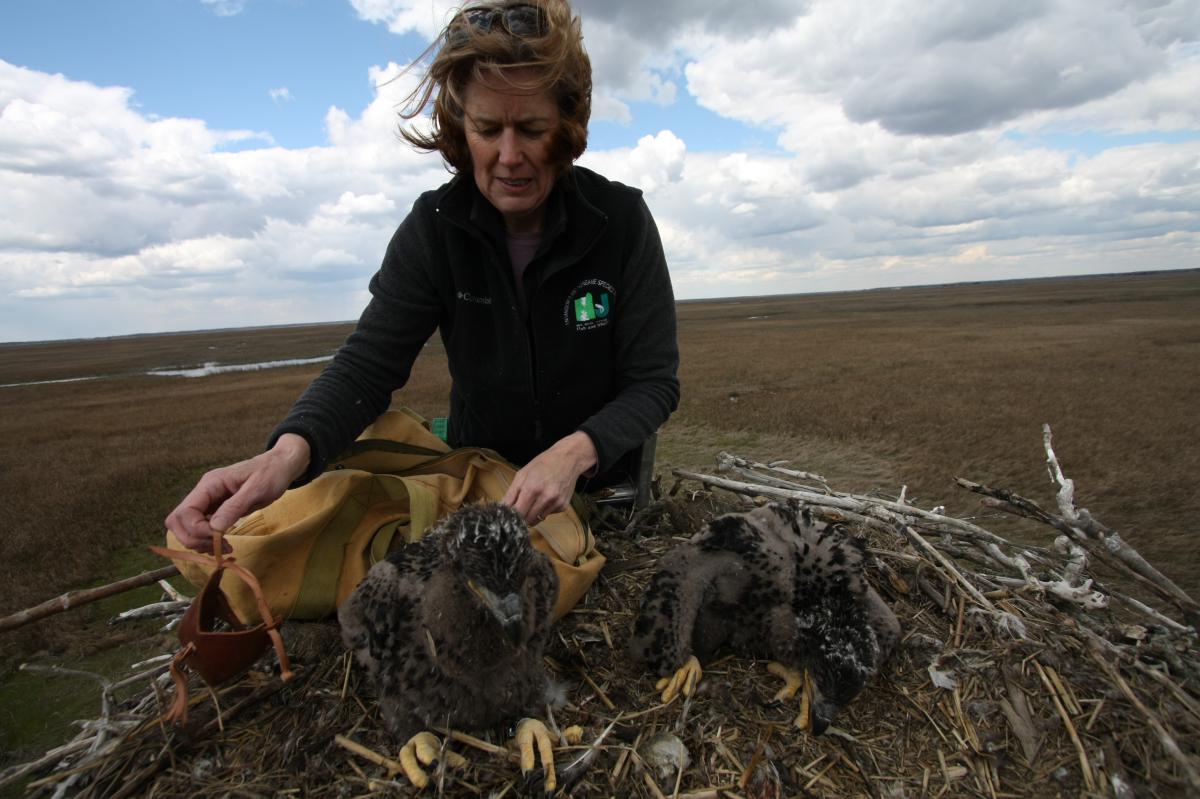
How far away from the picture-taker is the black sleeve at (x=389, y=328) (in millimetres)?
3557

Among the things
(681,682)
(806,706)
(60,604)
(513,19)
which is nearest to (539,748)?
(681,682)

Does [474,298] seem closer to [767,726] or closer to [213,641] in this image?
[213,641]

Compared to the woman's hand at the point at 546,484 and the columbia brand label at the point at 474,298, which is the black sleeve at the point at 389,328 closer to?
the columbia brand label at the point at 474,298

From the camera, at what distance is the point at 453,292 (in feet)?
12.5

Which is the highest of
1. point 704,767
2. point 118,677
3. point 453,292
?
point 453,292

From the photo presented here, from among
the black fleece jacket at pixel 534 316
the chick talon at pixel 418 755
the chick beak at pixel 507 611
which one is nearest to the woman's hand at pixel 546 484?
the black fleece jacket at pixel 534 316

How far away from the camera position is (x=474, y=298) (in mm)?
3756

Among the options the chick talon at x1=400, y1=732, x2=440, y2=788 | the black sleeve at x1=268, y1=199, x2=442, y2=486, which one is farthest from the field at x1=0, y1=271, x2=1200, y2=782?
the chick talon at x1=400, y1=732, x2=440, y2=788

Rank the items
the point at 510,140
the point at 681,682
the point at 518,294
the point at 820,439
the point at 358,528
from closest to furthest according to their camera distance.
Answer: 1. the point at 681,682
2. the point at 510,140
3. the point at 358,528
4. the point at 518,294
5. the point at 820,439

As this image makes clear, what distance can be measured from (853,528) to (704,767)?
7.52 feet

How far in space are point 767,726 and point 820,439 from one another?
25.2 ft

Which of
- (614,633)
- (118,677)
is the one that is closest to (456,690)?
(614,633)

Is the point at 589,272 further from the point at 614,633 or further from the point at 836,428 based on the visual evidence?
the point at 836,428

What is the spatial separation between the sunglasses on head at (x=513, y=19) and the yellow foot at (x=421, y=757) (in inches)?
120
